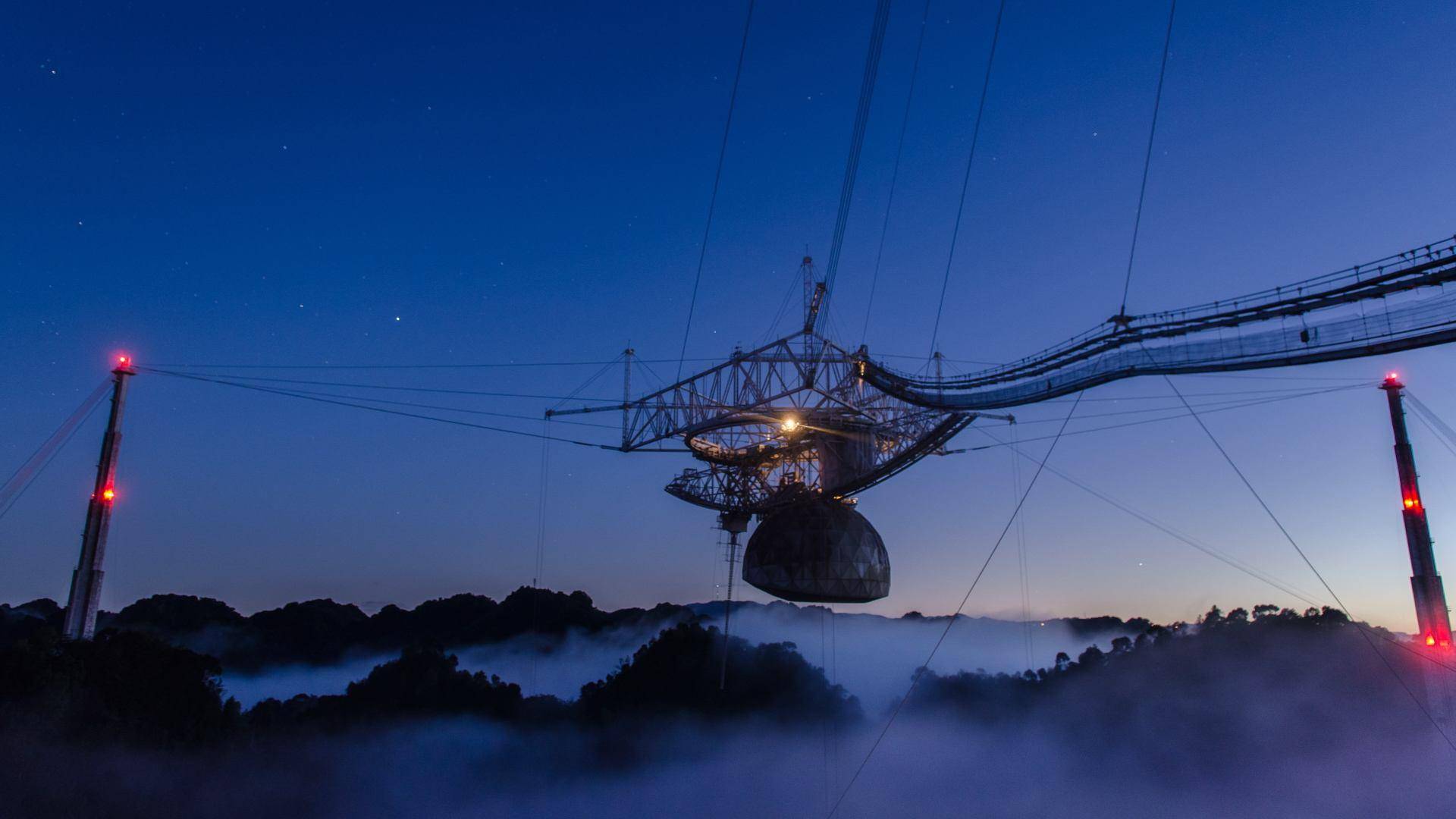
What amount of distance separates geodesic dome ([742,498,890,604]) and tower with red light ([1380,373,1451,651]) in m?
19.2

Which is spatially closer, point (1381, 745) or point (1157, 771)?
point (1381, 745)

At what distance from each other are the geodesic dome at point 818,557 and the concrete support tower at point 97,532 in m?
24.1

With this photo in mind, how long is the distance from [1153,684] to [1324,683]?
1537 centimetres

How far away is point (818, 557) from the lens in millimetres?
39688

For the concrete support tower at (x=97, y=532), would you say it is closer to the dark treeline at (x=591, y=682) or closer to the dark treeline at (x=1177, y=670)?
the dark treeline at (x=591, y=682)

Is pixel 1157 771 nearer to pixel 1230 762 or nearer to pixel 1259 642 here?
pixel 1230 762

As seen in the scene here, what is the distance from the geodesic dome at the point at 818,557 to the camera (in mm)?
39469

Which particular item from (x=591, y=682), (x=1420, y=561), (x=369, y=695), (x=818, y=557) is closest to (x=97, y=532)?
(x=818, y=557)

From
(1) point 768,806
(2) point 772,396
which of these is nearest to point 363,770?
(1) point 768,806

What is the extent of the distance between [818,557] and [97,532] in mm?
26016

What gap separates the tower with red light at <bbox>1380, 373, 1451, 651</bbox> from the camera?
28.2 meters

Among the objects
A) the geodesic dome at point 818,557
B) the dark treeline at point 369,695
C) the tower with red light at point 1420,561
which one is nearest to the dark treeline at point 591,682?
the dark treeline at point 369,695

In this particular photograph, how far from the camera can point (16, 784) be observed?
84.9 ft

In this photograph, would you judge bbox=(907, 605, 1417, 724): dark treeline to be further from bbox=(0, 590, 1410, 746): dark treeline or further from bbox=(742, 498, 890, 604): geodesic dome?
bbox=(742, 498, 890, 604): geodesic dome
